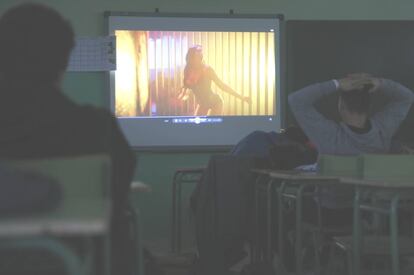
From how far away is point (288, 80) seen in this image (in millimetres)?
5957

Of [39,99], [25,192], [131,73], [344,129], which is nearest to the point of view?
[25,192]

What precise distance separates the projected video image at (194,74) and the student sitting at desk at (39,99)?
395cm

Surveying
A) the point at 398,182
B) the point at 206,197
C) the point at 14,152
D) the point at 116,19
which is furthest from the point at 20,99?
the point at 116,19

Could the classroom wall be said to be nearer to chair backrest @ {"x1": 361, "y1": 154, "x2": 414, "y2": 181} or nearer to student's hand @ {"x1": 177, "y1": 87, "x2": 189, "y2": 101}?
student's hand @ {"x1": 177, "y1": 87, "x2": 189, "y2": 101}

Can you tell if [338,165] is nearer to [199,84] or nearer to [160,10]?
[199,84]

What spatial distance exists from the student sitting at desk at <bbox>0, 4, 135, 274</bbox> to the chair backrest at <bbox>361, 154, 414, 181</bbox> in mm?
1383

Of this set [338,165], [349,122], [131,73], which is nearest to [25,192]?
[338,165]

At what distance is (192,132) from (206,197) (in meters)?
2.01

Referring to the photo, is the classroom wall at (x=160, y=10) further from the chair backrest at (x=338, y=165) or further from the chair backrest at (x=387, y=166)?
the chair backrest at (x=387, y=166)

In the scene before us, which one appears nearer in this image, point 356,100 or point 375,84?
point 356,100

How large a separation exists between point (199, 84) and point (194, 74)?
0.09m

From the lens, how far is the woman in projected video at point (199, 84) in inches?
231

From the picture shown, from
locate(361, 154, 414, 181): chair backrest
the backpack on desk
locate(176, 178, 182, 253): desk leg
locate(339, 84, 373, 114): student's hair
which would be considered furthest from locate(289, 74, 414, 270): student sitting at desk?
the backpack on desk

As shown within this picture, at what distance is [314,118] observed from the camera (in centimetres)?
390
